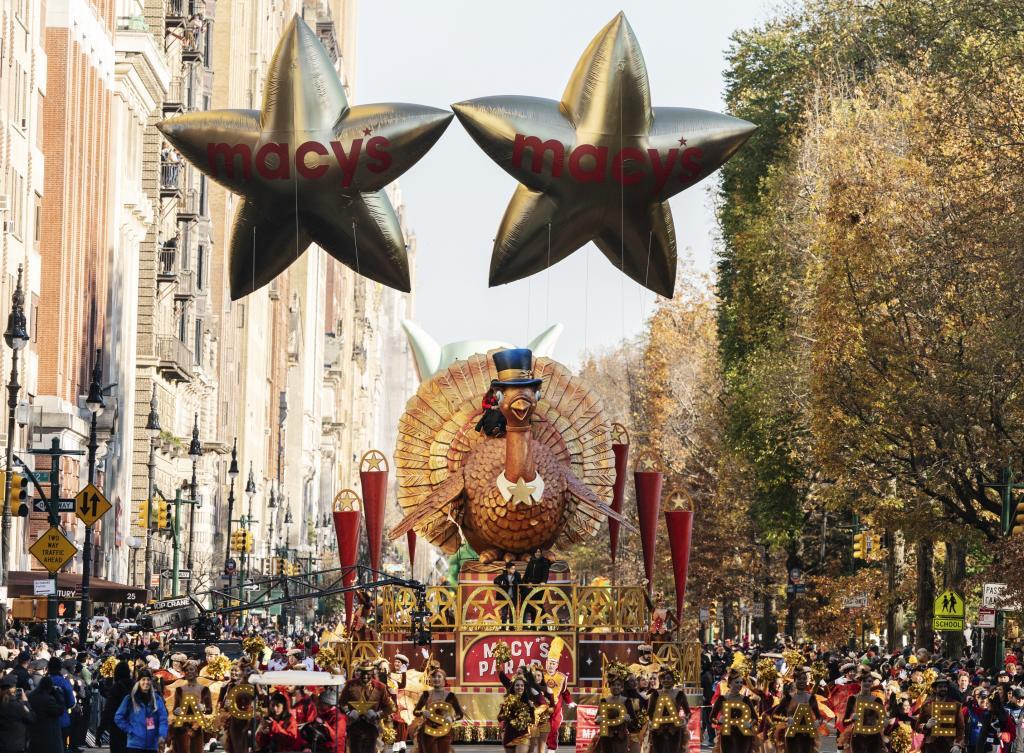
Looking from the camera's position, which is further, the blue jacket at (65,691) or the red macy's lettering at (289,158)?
the red macy's lettering at (289,158)

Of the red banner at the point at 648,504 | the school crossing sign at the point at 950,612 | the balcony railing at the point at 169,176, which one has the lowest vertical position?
the school crossing sign at the point at 950,612

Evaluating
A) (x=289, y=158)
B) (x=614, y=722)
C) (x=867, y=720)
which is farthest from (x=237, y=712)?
(x=867, y=720)

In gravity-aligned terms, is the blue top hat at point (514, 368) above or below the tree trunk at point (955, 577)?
above

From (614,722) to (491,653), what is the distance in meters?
4.69

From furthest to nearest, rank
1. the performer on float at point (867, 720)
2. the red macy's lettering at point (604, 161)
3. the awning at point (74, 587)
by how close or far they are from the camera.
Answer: the awning at point (74, 587), the red macy's lettering at point (604, 161), the performer on float at point (867, 720)

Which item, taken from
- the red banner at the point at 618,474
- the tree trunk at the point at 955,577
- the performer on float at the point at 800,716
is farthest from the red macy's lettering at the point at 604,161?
the tree trunk at the point at 955,577

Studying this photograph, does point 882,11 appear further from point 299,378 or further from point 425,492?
point 299,378

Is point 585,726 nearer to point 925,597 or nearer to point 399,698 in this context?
point 399,698

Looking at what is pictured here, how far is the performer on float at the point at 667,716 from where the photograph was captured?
78.5 ft

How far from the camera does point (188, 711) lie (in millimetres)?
24672

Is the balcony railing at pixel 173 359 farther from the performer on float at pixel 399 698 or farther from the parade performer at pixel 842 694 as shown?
the performer on float at pixel 399 698

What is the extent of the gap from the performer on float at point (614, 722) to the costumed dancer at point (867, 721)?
2968 mm

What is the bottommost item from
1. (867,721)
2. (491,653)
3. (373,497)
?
(867,721)

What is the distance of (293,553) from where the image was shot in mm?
128125
